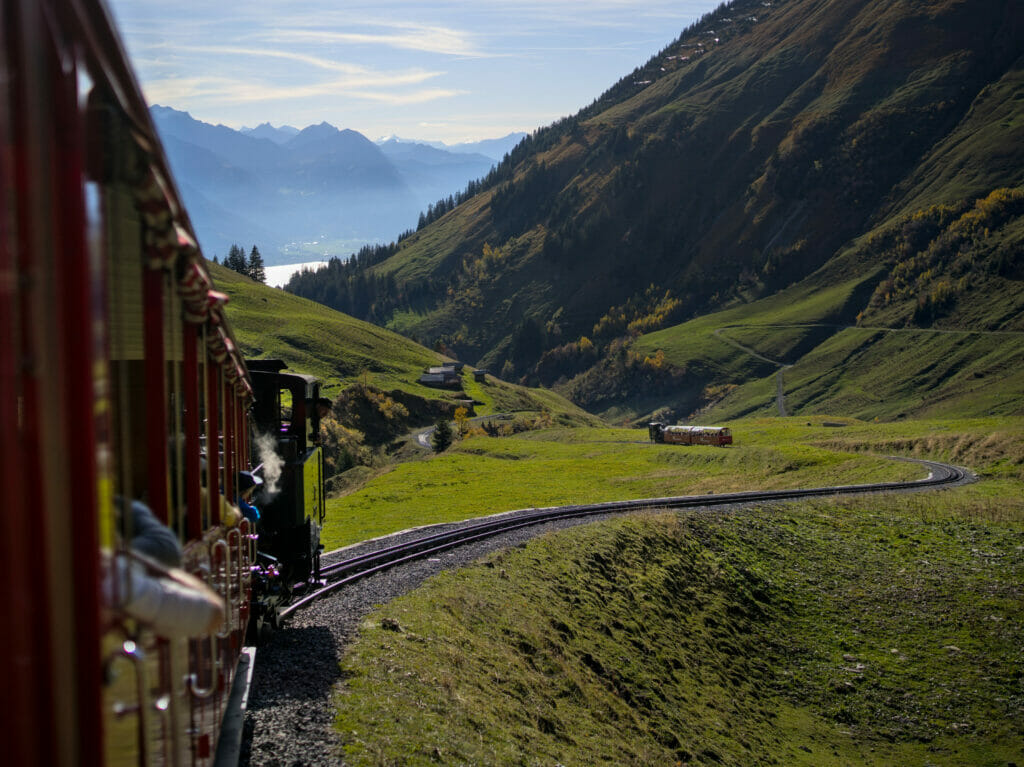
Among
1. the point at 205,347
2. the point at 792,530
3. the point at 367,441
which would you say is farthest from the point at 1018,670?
the point at 367,441

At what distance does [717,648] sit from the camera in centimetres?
2259

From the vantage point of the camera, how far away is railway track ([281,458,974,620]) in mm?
20422

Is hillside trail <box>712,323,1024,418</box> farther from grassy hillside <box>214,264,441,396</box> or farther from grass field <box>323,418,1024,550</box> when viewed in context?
grass field <box>323,418,1024,550</box>

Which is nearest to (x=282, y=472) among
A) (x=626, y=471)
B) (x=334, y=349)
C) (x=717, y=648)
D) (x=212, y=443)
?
(x=212, y=443)

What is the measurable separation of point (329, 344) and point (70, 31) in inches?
5200

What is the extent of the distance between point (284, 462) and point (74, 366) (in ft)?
39.4

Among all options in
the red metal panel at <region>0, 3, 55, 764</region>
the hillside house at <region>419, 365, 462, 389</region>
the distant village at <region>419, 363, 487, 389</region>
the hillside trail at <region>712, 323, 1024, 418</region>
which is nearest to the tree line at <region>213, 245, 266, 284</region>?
the distant village at <region>419, 363, 487, 389</region>

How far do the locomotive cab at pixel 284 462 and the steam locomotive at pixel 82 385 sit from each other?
31.8 ft

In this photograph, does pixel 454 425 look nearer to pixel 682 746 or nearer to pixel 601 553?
pixel 601 553

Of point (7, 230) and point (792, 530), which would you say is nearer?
point (7, 230)

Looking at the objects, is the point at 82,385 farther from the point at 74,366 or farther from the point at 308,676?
the point at 308,676

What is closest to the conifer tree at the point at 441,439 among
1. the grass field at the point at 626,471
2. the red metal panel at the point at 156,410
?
the grass field at the point at 626,471

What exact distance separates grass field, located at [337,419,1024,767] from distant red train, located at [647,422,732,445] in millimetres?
37220

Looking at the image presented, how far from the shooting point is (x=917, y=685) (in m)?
21.7
